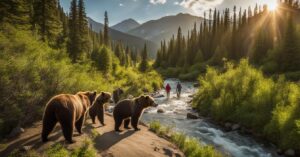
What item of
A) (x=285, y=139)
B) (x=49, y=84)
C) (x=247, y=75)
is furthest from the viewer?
(x=247, y=75)

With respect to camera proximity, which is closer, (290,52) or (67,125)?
(67,125)

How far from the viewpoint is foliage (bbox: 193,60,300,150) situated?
13.5 meters

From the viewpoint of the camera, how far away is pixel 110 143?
838 cm

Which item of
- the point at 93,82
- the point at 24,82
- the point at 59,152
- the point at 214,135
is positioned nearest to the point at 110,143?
the point at 59,152

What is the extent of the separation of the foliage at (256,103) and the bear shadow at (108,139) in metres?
8.69

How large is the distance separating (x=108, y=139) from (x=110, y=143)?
16.0 inches

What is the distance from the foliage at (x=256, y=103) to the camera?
13.5m

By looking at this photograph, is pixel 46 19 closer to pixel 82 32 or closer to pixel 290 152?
pixel 82 32

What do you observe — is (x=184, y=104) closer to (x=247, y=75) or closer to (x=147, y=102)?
(x=247, y=75)

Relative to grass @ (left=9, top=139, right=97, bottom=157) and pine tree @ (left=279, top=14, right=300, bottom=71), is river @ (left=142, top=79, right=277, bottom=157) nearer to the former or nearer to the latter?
grass @ (left=9, top=139, right=97, bottom=157)

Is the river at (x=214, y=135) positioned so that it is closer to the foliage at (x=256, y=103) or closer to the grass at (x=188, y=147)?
the foliage at (x=256, y=103)

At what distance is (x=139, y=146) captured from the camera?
8.68m

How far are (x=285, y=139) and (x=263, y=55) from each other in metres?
50.3

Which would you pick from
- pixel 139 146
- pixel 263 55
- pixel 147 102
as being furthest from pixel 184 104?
pixel 263 55
